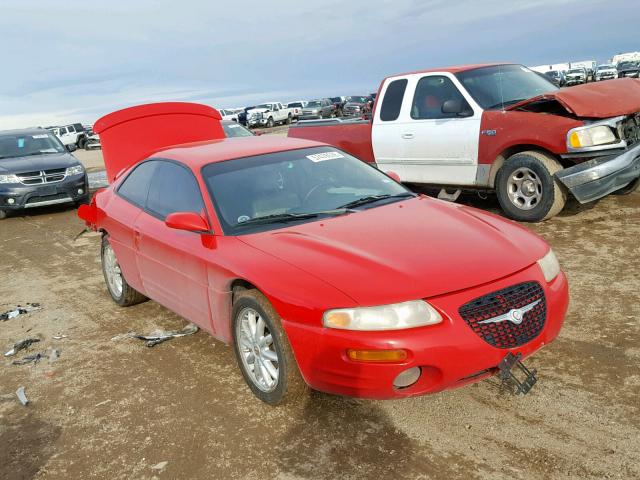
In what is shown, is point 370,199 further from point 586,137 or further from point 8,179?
point 8,179

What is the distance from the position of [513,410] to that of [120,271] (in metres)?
3.65

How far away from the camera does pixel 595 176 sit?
21.3 feet

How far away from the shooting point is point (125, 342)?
4.87 meters

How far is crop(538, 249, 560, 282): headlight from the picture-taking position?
11.1 feet

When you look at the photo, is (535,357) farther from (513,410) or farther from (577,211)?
→ (577,211)

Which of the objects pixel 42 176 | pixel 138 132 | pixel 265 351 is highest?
pixel 138 132

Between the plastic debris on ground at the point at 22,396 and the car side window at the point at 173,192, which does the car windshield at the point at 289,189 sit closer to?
the car side window at the point at 173,192

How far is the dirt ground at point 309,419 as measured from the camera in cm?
294

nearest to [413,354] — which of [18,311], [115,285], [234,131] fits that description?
[115,285]

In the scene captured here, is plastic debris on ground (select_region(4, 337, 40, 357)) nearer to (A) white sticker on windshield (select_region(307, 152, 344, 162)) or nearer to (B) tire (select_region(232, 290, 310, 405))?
(B) tire (select_region(232, 290, 310, 405))

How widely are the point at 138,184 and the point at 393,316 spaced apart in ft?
9.81

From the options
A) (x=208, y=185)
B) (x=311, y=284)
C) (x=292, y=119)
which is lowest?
(x=292, y=119)


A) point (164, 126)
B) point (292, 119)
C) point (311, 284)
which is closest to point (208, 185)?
point (311, 284)

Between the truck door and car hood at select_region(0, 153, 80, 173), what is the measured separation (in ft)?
22.5
